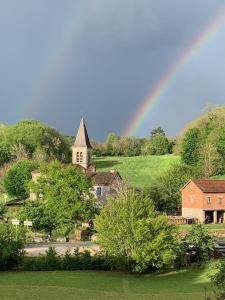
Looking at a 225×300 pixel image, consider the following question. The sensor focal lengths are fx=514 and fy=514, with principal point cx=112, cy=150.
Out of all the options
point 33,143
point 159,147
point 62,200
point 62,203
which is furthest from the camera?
point 159,147

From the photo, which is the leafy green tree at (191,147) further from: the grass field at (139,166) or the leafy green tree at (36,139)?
the leafy green tree at (36,139)

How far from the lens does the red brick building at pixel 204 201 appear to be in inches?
2744

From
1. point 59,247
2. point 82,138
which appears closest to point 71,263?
point 59,247

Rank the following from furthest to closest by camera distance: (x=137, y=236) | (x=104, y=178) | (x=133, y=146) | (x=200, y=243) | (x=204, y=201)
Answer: (x=133, y=146) < (x=104, y=178) < (x=204, y=201) < (x=200, y=243) < (x=137, y=236)

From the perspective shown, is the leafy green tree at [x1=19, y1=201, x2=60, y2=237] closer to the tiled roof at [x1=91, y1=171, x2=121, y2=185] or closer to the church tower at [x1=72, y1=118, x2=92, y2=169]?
the tiled roof at [x1=91, y1=171, x2=121, y2=185]

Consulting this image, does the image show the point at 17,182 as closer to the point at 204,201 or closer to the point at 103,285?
the point at 204,201

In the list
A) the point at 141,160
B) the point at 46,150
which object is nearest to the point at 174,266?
the point at 46,150

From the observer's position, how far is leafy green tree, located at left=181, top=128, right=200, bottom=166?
111250 mm

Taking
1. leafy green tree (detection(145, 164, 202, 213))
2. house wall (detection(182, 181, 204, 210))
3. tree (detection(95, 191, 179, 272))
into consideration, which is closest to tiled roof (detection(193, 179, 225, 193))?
house wall (detection(182, 181, 204, 210))

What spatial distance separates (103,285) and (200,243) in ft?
33.7

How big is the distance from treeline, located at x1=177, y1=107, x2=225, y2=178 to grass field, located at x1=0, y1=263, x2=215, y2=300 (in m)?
67.5

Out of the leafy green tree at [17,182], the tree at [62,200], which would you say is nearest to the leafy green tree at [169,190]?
the leafy green tree at [17,182]

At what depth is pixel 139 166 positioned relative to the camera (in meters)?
119

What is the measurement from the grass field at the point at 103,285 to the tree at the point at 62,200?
49.6 ft
